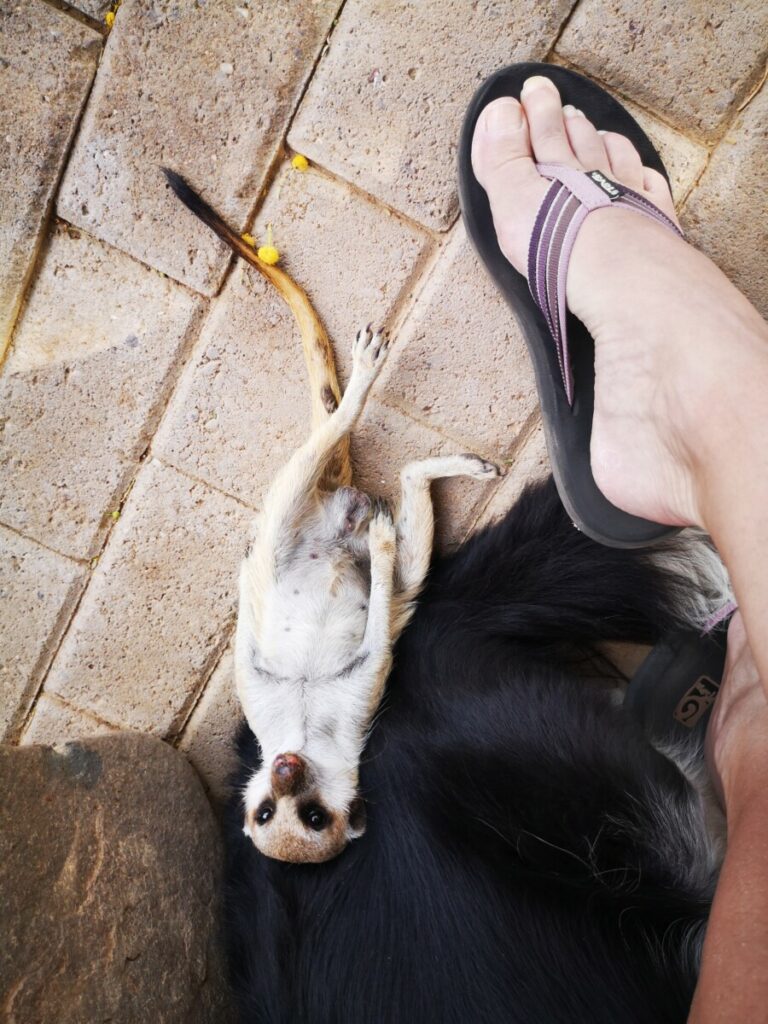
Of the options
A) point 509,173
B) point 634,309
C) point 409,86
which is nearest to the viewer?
point 634,309

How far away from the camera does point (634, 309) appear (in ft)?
4.74

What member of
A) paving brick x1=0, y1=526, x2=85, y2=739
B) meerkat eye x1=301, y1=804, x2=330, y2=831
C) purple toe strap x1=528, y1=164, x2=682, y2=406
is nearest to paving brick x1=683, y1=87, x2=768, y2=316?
purple toe strap x1=528, y1=164, x2=682, y2=406

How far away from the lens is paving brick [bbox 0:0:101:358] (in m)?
1.96

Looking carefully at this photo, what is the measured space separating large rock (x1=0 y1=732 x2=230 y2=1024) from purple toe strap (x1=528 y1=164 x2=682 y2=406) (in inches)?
56.9

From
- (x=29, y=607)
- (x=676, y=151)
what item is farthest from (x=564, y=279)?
(x=29, y=607)

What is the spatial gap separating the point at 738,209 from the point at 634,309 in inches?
28.9

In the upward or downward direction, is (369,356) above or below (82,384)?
above

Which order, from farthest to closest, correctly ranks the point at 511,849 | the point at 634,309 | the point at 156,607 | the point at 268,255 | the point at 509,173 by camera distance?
the point at 156,607 → the point at 268,255 → the point at 509,173 → the point at 511,849 → the point at 634,309

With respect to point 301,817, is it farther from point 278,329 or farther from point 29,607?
point 278,329

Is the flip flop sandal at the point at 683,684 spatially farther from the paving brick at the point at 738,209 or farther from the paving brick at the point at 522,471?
the paving brick at the point at 738,209

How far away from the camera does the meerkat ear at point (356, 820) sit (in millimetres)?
1810

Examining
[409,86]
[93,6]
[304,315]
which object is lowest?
[304,315]

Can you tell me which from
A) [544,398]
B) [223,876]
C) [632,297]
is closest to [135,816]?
[223,876]

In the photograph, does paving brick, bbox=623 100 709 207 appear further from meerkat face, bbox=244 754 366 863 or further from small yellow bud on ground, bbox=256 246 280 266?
meerkat face, bbox=244 754 366 863
